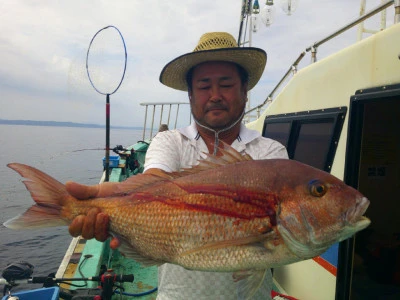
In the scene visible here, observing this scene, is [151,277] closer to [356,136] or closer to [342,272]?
[342,272]

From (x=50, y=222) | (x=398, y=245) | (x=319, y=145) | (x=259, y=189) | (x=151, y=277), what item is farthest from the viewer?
(x=151, y=277)

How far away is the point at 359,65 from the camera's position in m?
3.22

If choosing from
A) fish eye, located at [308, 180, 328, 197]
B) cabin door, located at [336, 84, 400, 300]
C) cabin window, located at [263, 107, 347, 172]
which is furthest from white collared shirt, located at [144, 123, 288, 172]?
cabin door, located at [336, 84, 400, 300]

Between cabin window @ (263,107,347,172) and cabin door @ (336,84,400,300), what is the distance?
1.23 ft

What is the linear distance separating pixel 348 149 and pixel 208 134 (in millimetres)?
1550

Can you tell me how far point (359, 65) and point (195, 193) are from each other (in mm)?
2332

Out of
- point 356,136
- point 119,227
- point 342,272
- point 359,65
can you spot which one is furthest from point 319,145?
point 119,227

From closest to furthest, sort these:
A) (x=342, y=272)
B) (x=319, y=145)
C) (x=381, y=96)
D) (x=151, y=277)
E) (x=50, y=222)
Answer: (x=50, y=222) < (x=381, y=96) < (x=342, y=272) < (x=319, y=145) < (x=151, y=277)

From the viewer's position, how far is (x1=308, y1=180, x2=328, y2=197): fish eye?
5.78 ft

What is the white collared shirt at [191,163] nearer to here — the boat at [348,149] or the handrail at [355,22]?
the boat at [348,149]

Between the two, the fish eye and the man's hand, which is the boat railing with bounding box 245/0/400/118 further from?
the man's hand

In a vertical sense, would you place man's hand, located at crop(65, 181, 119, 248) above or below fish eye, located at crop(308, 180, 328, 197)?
below

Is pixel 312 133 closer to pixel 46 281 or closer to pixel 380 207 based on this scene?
pixel 380 207

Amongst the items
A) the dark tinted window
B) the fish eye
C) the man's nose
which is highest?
the dark tinted window
